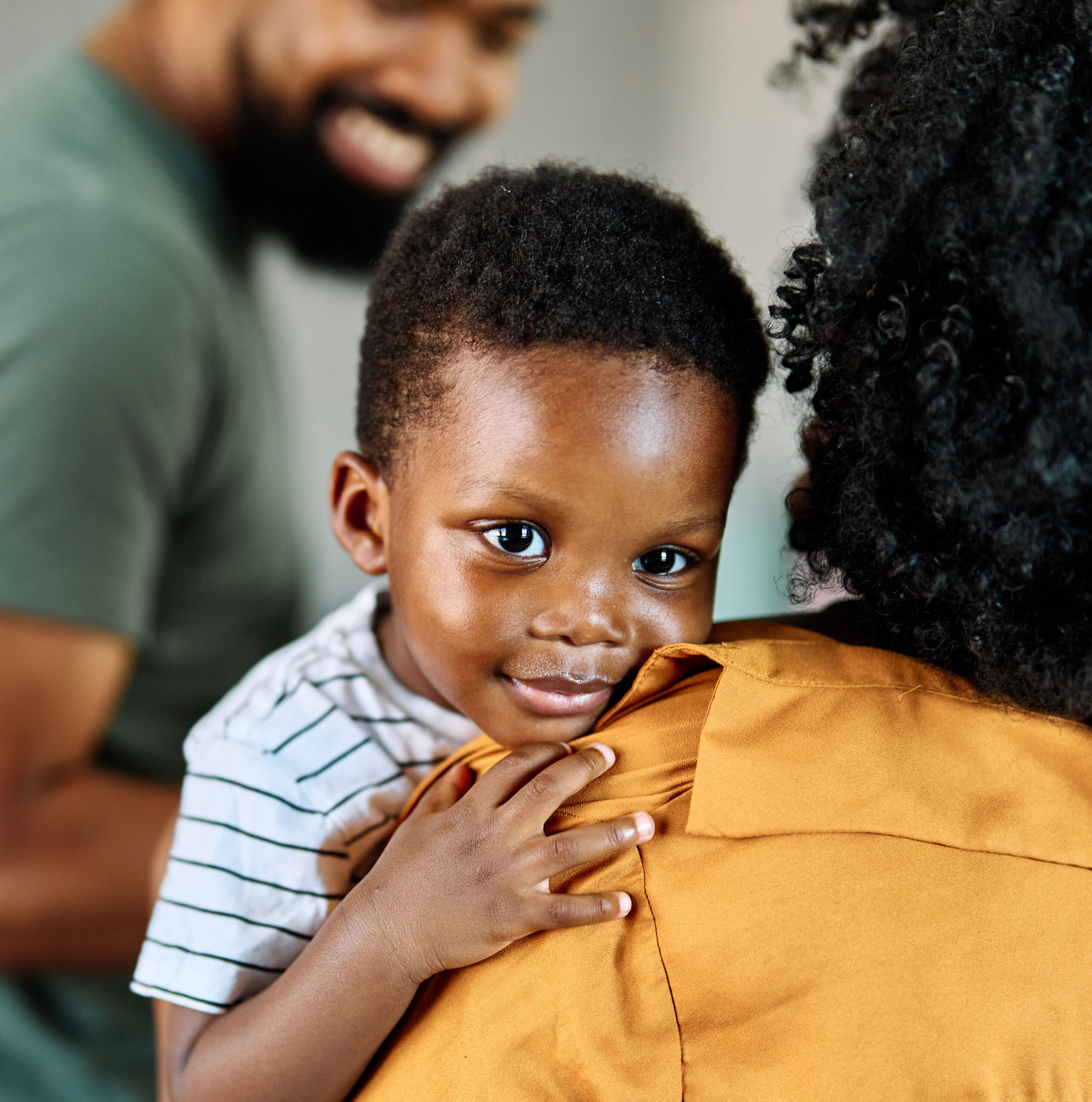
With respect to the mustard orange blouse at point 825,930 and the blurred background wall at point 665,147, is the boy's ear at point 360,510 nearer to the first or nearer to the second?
the mustard orange blouse at point 825,930

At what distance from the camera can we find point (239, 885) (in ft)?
2.32

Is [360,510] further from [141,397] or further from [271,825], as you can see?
[141,397]

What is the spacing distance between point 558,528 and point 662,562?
88 millimetres

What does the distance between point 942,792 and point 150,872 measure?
0.81m

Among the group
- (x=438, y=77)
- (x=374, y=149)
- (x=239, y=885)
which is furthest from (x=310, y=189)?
(x=239, y=885)

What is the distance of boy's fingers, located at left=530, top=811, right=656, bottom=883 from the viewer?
54 centimetres

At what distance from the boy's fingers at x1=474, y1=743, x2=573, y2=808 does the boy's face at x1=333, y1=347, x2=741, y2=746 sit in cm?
6

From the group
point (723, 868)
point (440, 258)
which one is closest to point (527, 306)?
point (440, 258)

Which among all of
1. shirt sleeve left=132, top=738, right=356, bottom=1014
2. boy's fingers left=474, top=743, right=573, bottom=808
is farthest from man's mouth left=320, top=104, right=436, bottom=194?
boy's fingers left=474, top=743, right=573, bottom=808

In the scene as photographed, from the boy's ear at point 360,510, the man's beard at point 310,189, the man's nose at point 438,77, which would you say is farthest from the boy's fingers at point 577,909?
the man's nose at point 438,77

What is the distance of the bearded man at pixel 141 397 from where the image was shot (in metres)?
0.97

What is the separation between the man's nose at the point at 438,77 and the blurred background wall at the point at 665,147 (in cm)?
32

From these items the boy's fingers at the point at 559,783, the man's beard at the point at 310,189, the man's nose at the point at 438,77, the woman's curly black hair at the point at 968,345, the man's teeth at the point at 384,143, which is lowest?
the boy's fingers at the point at 559,783

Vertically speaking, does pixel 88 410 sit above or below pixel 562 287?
below
